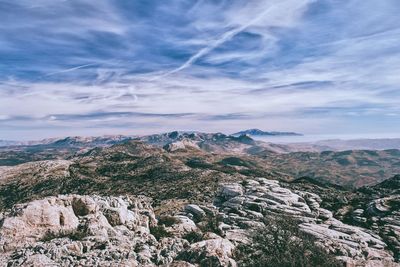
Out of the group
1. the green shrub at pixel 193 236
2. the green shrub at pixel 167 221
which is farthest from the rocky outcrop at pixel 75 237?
the green shrub at pixel 167 221

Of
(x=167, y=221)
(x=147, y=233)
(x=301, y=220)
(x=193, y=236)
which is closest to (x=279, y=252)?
(x=193, y=236)

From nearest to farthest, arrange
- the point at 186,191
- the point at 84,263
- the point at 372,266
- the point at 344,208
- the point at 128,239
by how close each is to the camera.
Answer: the point at 84,263
the point at 128,239
the point at 372,266
the point at 344,208
the point at 186,191

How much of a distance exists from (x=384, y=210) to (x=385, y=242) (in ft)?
49.5

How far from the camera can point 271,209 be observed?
2800 inches

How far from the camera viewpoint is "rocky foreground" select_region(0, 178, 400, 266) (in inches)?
1510

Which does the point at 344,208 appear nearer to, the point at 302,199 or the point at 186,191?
the point at 302,199

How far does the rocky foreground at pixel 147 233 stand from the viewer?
38.3m

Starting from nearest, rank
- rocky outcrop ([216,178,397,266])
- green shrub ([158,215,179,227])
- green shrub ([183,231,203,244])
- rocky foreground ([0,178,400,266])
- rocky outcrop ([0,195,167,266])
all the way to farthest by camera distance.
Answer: rocky outcrop ([0,195,167,266]) → rocky foreground ([0,178,400,266]) → green shrub ([183,231,203,244]) → rocky outcrop ([216,178,397,266]) → green shrub ([158,215,179,227])

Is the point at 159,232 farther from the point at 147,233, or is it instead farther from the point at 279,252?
Answer: the point at 279,252

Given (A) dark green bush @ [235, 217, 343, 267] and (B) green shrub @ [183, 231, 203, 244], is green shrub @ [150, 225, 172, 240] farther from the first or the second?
(A) dark green bush @ [235, 217, 343, 267]

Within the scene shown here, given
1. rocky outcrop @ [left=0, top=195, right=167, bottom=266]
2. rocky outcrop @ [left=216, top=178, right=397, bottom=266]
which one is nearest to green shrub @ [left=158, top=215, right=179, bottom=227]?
rocky outcrop @ [left=0, top=195, right=167, bottom=266]

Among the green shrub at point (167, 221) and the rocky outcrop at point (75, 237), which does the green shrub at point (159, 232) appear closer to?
the rocky outcrop at point (75, 237)

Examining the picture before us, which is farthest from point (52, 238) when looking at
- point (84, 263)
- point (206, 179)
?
point (206, 179)

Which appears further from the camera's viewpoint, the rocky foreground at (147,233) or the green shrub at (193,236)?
the green shrub at (193,236)
